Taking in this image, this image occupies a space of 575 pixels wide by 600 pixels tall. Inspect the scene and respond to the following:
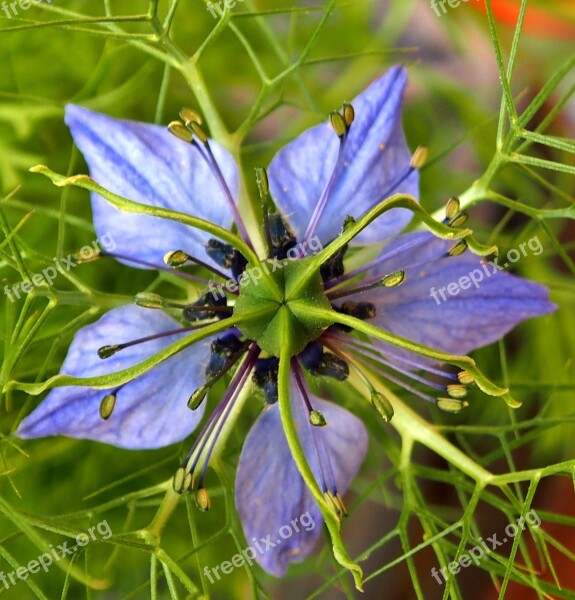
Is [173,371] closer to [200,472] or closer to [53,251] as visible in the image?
[200,472]

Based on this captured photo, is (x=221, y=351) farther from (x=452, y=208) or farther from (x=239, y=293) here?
(x=452, y=208)

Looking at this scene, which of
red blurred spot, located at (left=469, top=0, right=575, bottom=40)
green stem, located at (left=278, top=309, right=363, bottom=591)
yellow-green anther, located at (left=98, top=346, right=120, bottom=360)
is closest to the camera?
green stem, located at (left=278, top=309, right=363, bottom=591)

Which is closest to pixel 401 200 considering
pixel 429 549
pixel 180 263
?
pixel 180 263

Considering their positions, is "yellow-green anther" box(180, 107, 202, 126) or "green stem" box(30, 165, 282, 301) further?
"yellow-green anther" box(180, 107, 202, 126)

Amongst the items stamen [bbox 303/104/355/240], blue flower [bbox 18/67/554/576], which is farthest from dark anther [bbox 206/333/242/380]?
stamen [bbox 303/104/355/240]

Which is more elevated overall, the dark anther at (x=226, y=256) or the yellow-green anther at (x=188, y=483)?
the dark anther at (x=226, y=256)

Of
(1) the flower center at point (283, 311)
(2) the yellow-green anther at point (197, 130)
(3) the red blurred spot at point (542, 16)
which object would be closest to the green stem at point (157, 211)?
(1) the flower center at point (283, 311)

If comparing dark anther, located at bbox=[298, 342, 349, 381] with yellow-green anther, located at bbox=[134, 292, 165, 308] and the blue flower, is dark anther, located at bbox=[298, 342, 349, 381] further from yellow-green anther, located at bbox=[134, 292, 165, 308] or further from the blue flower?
yellow-green anther, located at bbox=[134, 292, 165, 308]

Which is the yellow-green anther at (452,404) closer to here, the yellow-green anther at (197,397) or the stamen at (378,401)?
the stamen at (378,401)
